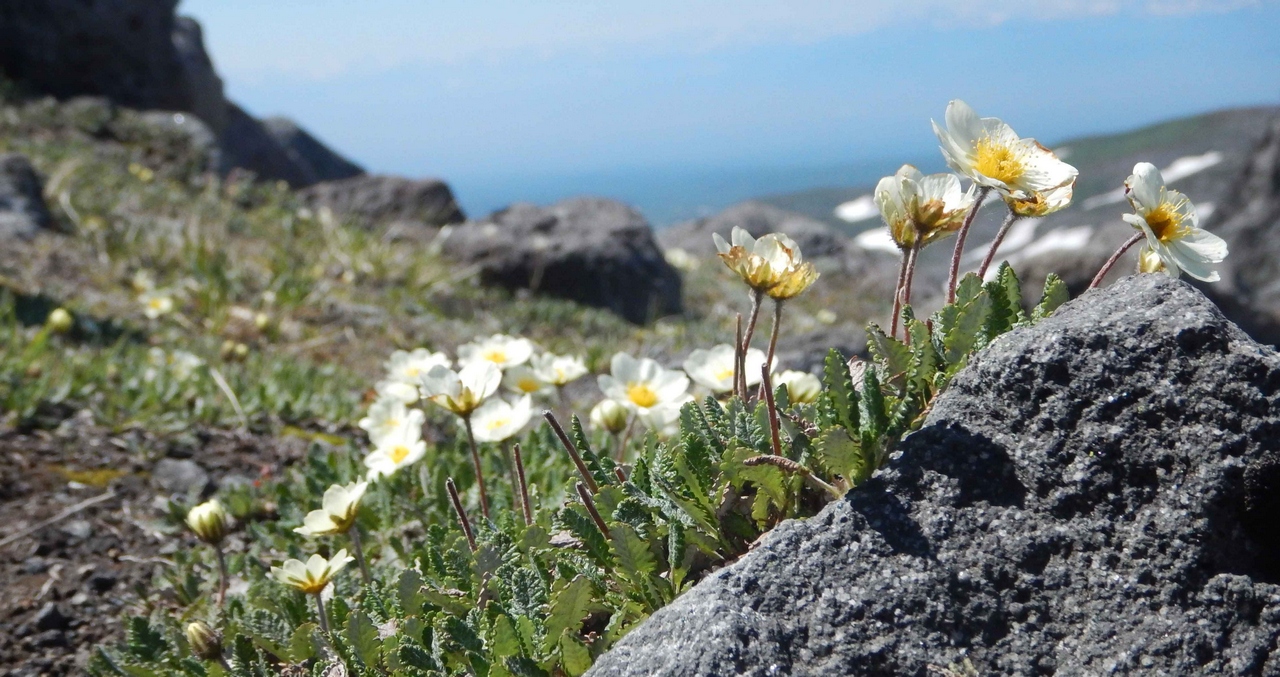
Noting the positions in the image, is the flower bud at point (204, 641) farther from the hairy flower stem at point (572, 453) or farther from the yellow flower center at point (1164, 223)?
the yellow flower center at point (1164, 223)

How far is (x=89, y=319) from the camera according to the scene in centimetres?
485

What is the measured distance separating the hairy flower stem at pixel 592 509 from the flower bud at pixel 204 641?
883 mm

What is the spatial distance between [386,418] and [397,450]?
0.22 meters

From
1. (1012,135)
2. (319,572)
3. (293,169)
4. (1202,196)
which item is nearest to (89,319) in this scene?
(319,572)

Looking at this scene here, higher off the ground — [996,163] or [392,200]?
[996,163]

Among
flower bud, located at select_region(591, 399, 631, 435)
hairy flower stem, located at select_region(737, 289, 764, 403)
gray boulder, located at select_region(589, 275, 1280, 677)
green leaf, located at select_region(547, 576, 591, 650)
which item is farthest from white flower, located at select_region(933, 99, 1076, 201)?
flower bud, located at select_region(591, 399, 631, 435)

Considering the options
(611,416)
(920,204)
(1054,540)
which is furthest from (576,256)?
→ (1054,540)

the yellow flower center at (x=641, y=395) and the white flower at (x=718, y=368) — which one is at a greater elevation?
the white flower at (x=718, y=368)

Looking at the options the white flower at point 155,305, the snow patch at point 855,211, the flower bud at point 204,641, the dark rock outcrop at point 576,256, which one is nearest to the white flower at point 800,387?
the flower bud at point 204,641

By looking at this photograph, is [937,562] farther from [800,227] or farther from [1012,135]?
[800,227]

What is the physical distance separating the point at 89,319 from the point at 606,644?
4.26m

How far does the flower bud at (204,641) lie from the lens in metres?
1.98

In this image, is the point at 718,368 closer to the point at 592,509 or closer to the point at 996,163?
the point at 592,509

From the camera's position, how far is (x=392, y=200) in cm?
1093
